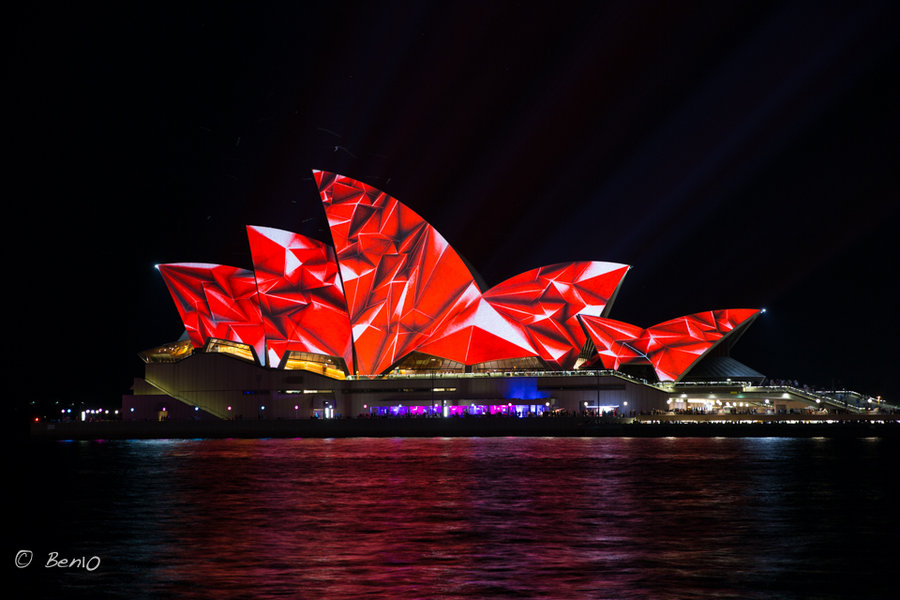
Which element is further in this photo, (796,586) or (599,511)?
(599,511)

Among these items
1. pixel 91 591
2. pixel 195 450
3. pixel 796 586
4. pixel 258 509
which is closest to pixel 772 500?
pixel 796 586

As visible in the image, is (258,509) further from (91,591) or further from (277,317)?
(277,317)

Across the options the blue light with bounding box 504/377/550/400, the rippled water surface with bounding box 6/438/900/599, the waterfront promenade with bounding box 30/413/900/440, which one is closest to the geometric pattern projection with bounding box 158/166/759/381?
the blue light with bounding box 504/377/550/400

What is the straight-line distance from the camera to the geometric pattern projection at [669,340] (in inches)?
3282

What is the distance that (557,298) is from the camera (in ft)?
274

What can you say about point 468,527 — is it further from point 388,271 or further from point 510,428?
point 388,271

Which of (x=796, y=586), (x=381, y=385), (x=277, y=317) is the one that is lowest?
(x=796, y=586)

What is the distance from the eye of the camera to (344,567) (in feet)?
68.5

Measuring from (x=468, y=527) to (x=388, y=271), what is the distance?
53140mm

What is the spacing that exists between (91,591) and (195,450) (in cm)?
4302

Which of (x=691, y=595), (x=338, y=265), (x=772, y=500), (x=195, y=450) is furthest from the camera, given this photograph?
(x=338, y=265)

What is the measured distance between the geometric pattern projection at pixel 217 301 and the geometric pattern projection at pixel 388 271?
9.59 m

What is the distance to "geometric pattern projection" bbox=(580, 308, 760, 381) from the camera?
83.4m

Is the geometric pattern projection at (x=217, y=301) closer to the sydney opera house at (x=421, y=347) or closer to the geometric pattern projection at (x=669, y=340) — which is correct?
the sydney opera house at (x=421, y=347)
